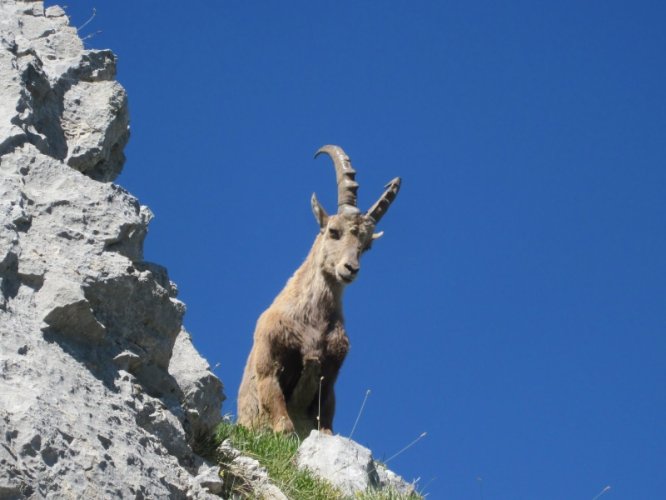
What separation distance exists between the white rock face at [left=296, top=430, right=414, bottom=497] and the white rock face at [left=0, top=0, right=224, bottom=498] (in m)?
1.44

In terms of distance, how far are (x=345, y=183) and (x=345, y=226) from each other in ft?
2.60

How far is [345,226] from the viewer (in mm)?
13062

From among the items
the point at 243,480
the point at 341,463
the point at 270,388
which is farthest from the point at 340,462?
the point at 270,388

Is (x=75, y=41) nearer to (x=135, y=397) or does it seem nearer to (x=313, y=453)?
(x=135, y=397)

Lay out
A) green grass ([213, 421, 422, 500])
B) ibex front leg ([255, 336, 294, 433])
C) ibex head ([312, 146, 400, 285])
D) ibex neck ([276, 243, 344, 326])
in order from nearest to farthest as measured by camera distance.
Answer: green grass ([213, 421, 422, 500]) → ibex front leg ([255, 336, 294, 433]) → ibex neck ([276, 243, 344, 326]) → ibex head ([312, 146, 400, 285])

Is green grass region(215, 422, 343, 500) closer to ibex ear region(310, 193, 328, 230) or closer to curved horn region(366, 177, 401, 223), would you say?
ibex ear region(310, 193, 328, 230)

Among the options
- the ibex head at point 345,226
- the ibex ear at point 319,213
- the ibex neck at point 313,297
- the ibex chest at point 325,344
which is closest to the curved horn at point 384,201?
the ibex head at point 345,226

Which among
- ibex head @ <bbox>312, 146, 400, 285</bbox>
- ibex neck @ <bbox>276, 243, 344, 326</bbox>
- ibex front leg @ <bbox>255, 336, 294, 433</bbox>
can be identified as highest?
ibex head @ <bbox>312, 146, 400, 285</bbox>

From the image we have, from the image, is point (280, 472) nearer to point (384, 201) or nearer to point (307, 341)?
point (307, 341)

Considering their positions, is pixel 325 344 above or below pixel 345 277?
below

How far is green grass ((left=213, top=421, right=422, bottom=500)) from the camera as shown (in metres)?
5.31

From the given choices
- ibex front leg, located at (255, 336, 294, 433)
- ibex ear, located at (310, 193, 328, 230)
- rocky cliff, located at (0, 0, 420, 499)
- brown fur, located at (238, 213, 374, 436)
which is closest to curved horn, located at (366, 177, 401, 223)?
ibex ear, located at (310, 193, 328, 230)

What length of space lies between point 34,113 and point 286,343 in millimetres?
6909

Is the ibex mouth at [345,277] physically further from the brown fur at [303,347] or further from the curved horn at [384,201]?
the curved horn at [384,201]
